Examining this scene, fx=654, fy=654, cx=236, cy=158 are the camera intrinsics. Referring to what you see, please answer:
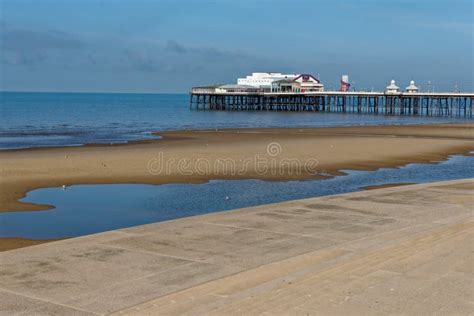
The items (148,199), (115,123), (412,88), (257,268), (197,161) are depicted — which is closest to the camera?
(257,268)

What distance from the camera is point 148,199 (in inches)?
596

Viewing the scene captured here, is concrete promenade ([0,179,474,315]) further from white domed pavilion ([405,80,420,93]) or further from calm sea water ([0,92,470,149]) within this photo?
white domed pavilion ([405,80,420,93])

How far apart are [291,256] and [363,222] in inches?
111

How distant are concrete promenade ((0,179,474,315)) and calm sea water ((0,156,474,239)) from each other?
2354mm

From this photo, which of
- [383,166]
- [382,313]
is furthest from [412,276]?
[383,166]

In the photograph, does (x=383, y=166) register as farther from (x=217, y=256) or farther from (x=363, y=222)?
(x=217, y=256)

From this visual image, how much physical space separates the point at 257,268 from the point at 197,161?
16207mm

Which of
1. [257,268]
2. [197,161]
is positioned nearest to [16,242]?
[257,268]

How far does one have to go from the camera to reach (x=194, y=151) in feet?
90.6

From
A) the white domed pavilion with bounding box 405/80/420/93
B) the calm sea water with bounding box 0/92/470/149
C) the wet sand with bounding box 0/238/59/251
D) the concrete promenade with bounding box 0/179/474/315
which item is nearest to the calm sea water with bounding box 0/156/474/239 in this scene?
the wet sand with bounding box 0/238/59/251

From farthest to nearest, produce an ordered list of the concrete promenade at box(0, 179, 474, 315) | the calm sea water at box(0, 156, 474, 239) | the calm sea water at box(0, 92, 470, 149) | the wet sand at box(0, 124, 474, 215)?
the calm sea water at box(0, 92, 470, 149)
the wet sand at box(0, 124, 474, 215)
the calm sea water at box(0, 156, 474, 239)
the concrete promenade at box(0, 179, 474, 315)

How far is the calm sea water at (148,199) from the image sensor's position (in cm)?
1188

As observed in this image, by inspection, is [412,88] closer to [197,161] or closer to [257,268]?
[197,161]

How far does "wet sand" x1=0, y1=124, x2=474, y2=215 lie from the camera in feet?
61.6
